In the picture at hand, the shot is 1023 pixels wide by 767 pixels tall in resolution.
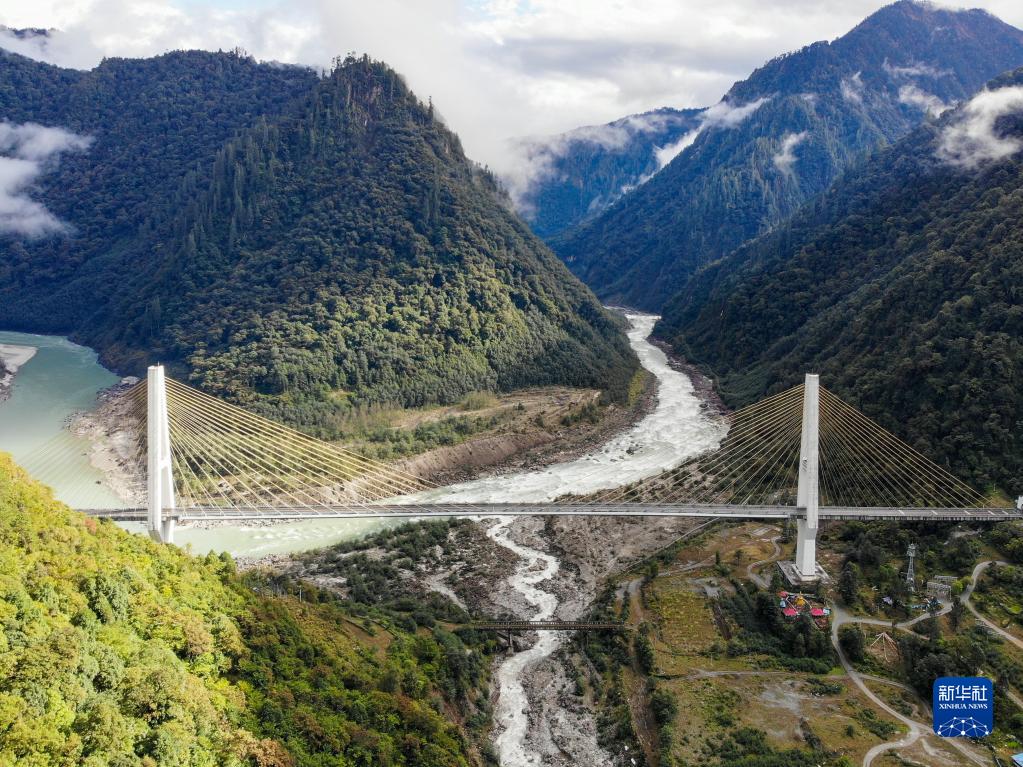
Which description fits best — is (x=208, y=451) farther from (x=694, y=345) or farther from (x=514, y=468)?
(x=694, y=345)

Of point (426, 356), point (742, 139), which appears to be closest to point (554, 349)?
point (426, 356)

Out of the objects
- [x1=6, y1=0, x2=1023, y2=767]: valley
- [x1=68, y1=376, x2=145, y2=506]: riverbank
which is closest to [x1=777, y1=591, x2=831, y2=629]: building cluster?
[x1=6, y1=0, x2=1023, y2=767]: valley

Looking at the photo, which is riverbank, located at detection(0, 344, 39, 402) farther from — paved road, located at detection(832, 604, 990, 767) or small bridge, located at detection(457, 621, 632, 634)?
paved road, located at detection(832, 604, 990, 767)

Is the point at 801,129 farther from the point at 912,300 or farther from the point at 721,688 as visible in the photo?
the point at 721,688

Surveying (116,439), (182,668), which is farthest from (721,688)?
(116,439)

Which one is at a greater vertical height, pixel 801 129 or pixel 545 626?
pixel 801 129

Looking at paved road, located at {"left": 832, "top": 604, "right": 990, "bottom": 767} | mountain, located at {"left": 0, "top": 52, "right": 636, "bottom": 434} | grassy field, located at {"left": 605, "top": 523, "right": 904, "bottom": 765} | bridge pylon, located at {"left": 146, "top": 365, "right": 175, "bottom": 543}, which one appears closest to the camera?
paved road, located at {"left": 832, "top": 604, "right": 990, "bottom": 767}
